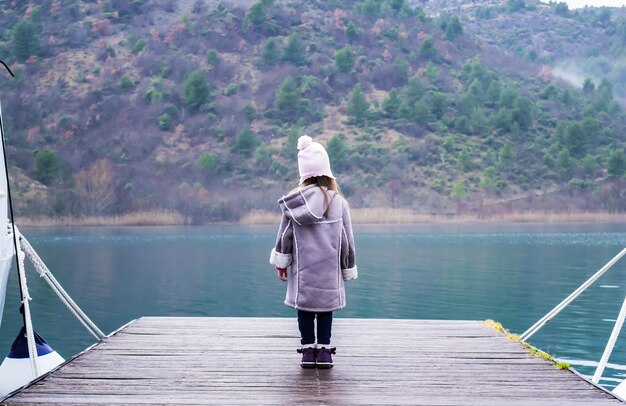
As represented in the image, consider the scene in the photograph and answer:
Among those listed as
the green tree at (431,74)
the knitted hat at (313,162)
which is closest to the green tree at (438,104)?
the green tree at (431,74)

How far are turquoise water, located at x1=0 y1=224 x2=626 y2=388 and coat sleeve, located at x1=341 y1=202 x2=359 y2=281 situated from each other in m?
4.83

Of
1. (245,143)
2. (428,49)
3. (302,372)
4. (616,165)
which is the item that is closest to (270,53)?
(245,143)

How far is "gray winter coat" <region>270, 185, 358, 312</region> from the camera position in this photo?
6434mm

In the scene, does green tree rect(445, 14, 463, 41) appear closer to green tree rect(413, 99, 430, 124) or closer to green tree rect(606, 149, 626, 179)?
green tree rect(413, 99, 430, 124)

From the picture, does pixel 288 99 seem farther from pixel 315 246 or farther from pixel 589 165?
pixel 315 246

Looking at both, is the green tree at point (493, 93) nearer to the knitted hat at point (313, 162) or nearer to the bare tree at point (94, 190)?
the bare tree at point (94, 190)

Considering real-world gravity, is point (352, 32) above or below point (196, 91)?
above

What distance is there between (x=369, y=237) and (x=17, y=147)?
3119 cm

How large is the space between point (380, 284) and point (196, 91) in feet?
160

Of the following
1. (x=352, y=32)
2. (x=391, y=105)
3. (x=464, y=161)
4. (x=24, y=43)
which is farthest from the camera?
(x=352, y=32)

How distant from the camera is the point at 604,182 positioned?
61.2 metres

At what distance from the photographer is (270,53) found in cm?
7406

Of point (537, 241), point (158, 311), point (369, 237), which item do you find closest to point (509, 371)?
point (158, 311)

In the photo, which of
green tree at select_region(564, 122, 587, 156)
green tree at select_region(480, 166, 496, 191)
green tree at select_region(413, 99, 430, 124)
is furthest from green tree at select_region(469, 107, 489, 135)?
green tree at select_region(480, 166, 496, 191)
